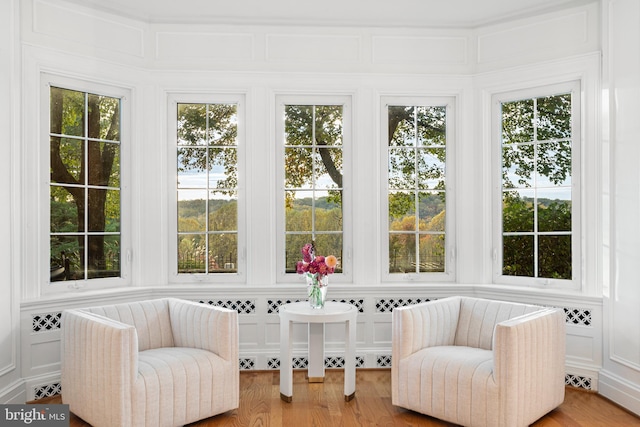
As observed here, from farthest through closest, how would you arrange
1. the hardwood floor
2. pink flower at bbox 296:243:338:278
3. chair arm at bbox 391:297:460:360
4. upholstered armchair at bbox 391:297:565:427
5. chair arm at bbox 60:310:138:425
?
pink flower at bbox 296:243:338:278 → chair arm at bbox 391:297:460:360 → the hardwood floor → upholstered armchair at bbox 391:297:565:427 → chair arm at bbox 60:310:138:425

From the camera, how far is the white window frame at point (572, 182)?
14.0 ft

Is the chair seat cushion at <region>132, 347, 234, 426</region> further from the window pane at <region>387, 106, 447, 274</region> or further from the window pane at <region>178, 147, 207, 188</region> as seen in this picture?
the window pane at <region>387, 106, 447, 274</region>

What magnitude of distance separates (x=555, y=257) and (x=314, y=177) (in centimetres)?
207

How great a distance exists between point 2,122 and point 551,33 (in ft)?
13.4

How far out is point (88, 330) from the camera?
323cm

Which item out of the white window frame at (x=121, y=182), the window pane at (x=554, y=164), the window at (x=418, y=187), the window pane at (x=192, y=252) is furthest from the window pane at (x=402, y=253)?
the white window frame at (x=121, y=182)

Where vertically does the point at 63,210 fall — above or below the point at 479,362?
above

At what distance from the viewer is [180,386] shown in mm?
3252

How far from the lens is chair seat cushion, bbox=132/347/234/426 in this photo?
3.12 meters

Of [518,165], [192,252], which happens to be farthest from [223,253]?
[518,165]

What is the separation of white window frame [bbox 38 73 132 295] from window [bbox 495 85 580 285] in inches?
122

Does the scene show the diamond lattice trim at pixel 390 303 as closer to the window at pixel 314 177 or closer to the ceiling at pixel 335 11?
the window at pixel 314 177

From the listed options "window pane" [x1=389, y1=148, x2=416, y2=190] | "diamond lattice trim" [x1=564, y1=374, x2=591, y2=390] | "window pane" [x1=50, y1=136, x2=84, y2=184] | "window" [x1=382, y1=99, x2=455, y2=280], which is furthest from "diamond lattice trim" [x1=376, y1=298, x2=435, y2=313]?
"window pane" [x1=50, y1=136, x2=84, y2=184]

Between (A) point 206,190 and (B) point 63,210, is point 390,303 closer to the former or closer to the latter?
(A) point 206,190
